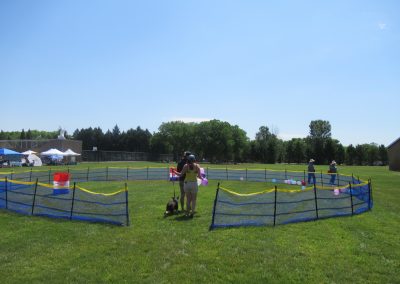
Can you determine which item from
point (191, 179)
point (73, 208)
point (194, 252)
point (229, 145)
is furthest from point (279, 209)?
point (229, 145)

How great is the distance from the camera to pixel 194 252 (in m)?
8.41

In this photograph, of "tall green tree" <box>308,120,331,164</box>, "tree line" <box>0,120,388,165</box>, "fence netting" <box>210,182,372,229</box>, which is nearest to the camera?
"fence netting" <box>210,182,372,229</box>

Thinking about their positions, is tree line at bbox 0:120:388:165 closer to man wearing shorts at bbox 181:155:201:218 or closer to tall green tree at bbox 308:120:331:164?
tall green tree at bbox 308:120:331:164

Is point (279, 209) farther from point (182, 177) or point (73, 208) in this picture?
point (73, 208)

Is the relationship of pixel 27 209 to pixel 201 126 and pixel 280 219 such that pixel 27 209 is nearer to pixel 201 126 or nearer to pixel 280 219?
pixel 280 219

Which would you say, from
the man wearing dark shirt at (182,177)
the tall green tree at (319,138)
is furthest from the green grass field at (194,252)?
the tall green tree at (319,138)

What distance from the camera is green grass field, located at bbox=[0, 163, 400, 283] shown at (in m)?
7.00

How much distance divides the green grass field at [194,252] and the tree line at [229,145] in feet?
329

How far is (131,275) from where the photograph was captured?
6977mm

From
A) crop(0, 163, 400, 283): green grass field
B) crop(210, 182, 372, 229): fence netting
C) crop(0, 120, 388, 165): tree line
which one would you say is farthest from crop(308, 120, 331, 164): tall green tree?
crop(0, 163, 400, 283): green grass field

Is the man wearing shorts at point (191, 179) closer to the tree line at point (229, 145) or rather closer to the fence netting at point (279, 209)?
the fence netting at point (279, 209)

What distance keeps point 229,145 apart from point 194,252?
339 feet

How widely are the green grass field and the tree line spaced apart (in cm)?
10037

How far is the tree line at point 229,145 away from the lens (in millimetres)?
113625
